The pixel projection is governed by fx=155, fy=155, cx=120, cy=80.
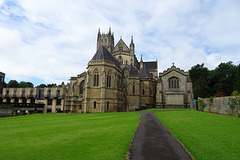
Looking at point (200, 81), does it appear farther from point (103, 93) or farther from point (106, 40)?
point (103, 93)

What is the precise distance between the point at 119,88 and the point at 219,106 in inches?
771

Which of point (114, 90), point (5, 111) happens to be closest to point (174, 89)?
point (114, 90)

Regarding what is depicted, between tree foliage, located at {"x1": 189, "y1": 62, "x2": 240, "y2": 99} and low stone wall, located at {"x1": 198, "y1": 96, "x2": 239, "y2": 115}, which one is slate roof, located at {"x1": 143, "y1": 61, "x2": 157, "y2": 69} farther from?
low stone wall, located at {"x1": 198, "y1": 96, "x2": 239, "y2": 115}

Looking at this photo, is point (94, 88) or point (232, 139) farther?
point (94, 88)

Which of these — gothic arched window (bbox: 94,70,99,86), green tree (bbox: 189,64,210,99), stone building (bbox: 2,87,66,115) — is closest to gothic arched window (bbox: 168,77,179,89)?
green tree (bbox: 189,64,210,99)

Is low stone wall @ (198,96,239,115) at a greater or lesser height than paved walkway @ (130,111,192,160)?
greater

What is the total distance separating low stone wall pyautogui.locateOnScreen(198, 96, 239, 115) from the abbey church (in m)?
12.5

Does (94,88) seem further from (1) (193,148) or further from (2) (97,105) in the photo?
(1) (193,148)

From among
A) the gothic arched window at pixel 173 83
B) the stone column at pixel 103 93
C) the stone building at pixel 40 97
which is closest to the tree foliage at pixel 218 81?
the gothic arched window at pixel 173 83

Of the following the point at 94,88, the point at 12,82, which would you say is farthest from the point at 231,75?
the point at 12,82

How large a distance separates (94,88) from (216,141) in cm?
2577

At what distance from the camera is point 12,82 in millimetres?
82625

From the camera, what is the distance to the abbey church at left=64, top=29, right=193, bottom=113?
3089cm

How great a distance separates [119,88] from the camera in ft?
115
